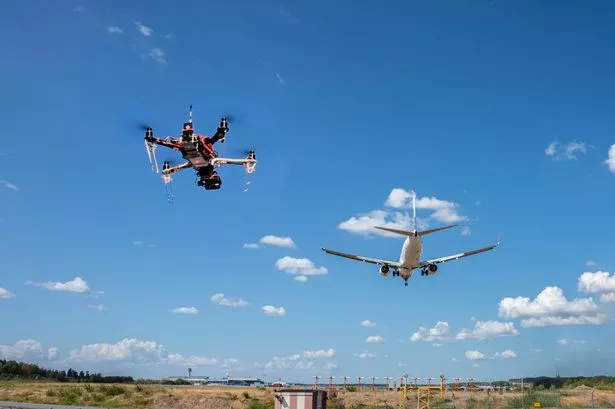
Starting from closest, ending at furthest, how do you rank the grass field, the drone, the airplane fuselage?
1. the drone
2. the airplane fuselage
3. the grass field

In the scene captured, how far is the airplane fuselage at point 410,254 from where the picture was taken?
67188mm

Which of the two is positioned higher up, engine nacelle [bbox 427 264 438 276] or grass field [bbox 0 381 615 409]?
engine nacelle [bbox 427 264 438 276]

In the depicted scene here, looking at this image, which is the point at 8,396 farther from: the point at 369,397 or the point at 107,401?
the point at 369,397

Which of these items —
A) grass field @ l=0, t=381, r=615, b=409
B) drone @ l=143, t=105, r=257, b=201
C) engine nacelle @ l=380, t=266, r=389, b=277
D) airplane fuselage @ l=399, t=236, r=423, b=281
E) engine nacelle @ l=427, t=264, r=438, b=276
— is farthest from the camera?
engine nacelle @ l=380, t=266, r=389, b=277

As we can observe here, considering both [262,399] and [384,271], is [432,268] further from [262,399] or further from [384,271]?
[262,399]

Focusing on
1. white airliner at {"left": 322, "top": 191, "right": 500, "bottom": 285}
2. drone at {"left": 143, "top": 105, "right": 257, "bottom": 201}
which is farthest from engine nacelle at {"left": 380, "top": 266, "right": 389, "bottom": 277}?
drone at {"left": 143, "top": 105, "right": 257, "bottom": 201}

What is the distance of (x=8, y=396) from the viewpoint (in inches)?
3666

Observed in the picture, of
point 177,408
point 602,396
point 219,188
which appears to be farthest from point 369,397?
point 219,188

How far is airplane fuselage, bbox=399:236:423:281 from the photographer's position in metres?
67.2

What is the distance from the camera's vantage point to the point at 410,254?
68.0m

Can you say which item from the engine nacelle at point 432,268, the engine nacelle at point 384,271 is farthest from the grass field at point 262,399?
the engine nacelle at point 432,268

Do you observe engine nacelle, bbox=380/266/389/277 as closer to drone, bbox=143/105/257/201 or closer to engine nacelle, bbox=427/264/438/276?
engine nacelle, bbox=427/264/438/276

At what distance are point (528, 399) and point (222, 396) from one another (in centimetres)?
4388

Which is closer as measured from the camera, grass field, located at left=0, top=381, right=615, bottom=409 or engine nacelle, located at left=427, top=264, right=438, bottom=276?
grass field, located at left=0, top=381, right=615, bottom=409
